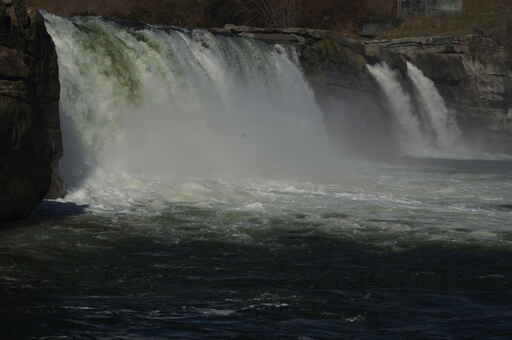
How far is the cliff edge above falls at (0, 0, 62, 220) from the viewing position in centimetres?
1240

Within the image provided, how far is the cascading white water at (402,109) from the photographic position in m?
34.9

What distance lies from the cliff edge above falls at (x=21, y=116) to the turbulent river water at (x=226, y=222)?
48cm

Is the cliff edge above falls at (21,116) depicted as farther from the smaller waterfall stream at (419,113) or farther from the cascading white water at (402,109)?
the cascading white water at (402,109)

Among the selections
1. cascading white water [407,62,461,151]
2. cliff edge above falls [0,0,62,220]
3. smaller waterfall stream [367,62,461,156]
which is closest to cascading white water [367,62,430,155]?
smaller waterfall stream [367,62,461,156]

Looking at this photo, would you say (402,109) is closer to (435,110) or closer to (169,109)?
(435,110)

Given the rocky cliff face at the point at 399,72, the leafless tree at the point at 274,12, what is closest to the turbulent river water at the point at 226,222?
the rocky cliff face at the point at 399,72

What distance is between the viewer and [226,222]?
1376 centimetres

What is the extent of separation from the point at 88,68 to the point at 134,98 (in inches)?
59.7

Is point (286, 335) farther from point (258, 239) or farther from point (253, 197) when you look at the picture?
point (253, 197)

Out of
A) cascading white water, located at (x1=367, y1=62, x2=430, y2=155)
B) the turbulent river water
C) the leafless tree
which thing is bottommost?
the turbulent river water

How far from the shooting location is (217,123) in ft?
77.7

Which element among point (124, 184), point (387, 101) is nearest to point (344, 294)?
point (124, 184)

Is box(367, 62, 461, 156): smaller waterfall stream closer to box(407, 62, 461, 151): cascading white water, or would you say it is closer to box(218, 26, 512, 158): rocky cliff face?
box(407, 62, 461, 151): cascading white water

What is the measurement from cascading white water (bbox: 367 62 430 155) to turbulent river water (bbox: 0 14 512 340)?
6.96 m
